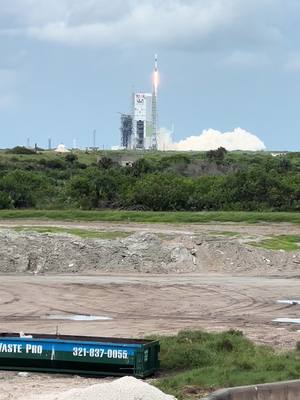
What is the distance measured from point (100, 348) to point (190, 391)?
2.61m

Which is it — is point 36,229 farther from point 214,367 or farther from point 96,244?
point 214,367

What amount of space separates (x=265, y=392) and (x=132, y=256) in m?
27.0

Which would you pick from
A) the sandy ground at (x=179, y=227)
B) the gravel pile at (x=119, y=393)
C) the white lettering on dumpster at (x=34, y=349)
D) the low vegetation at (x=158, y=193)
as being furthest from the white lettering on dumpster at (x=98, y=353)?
the low vegetation at (x=158, y=193)

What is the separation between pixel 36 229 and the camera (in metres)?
49.6

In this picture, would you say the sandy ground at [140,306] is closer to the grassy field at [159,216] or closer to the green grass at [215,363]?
the green grass at [215,363]

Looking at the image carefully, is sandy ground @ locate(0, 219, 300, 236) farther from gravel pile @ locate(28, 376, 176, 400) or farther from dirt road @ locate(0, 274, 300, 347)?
gravel pile @ locate(28, 376, 176, 400)

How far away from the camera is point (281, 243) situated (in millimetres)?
46531

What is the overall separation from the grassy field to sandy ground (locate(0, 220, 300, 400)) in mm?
16595

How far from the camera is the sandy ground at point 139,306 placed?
77.7 ft

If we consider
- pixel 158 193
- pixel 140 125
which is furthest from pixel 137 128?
pixel 158 193

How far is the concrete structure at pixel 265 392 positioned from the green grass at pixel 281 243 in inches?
1168

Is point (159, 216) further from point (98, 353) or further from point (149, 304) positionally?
point (98, 353)

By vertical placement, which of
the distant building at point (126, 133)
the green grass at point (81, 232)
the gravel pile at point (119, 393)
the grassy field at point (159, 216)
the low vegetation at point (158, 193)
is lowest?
the gravel pile at point (119, 393)

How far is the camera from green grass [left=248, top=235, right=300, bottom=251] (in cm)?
4538
